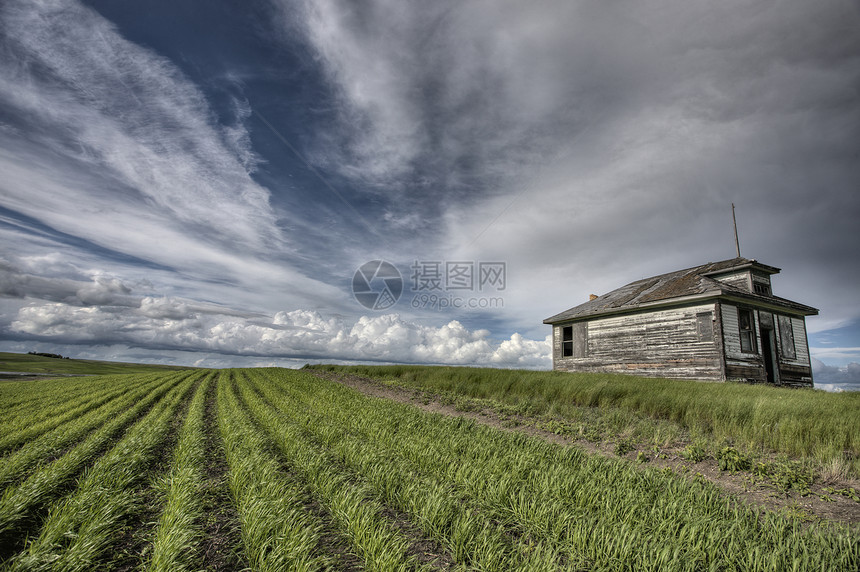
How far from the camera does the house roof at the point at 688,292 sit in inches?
672

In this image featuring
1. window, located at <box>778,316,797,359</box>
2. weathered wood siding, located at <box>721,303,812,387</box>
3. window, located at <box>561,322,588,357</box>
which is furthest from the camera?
window, located at <box>561,322,588,357</box>

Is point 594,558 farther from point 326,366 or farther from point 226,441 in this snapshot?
point 326,366

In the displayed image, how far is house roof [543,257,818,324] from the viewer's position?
56.0 feet

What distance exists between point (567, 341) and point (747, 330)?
31.1 feet

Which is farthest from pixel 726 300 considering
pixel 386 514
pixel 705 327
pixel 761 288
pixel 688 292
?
pixel 386 514

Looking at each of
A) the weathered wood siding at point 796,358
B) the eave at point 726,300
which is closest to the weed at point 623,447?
the eave at point 726,300

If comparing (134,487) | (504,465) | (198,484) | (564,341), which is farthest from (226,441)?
(564,341)

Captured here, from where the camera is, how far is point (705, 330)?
16.8m

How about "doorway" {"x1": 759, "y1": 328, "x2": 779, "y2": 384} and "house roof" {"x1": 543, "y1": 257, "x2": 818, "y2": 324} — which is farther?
"doorway" {"x1": 759, "y1": 328, "x2": 779, "y2": 384}

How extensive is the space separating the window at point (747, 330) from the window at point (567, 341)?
29.4 ft

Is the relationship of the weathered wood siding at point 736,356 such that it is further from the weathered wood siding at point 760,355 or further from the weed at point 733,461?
the weed at point 733,461

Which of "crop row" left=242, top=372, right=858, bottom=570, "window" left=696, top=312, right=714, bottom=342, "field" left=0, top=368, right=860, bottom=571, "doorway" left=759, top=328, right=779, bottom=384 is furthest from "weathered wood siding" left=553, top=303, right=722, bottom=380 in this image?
"crop row" left=242, top=372, right=858, bottom=570

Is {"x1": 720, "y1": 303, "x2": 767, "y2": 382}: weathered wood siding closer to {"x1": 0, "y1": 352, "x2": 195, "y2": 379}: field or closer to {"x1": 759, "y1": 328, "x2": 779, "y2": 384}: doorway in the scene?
{"x1": 759, "y1": 328, "x2": 779, "y2": 384}: doorway

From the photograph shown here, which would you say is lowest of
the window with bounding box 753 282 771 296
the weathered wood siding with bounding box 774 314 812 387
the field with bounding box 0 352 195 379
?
the field with bounding box 0 352 195 379
